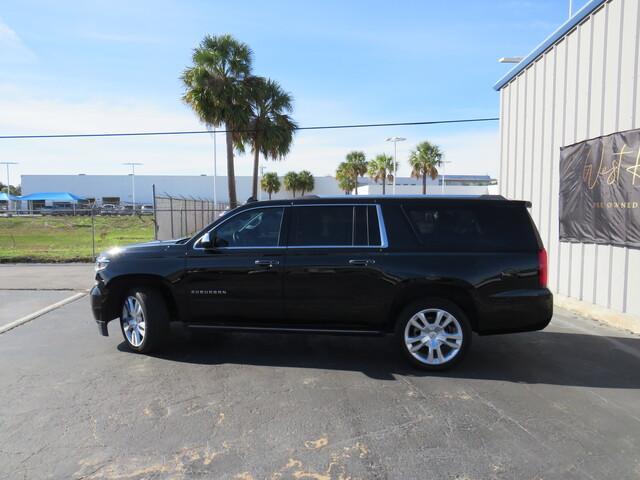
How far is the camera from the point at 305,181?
67.4m

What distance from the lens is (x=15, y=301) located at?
9086 millimetres

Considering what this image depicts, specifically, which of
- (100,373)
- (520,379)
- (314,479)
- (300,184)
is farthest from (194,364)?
(300,184)

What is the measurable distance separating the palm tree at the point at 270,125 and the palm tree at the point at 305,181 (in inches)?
1621

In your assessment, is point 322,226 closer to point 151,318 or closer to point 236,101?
point 151,318

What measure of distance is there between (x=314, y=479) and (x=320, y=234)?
2.78 meters

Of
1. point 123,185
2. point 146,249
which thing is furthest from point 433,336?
point 123,185

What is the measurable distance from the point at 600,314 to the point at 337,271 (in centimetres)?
480

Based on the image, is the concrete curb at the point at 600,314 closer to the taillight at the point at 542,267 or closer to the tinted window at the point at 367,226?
the taillight at the point at 542,267

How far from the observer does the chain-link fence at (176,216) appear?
781 inches

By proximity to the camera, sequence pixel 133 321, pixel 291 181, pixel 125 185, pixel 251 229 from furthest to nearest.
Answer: pixel 125 185
pixel 291 181
pixel 133 321
pixel 251 229

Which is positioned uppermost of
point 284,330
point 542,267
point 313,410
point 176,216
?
point 176,216

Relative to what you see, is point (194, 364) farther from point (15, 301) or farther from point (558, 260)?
point (558, 260)

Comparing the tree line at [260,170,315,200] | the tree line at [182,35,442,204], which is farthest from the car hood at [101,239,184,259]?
the tree line at [260,170,315,200]

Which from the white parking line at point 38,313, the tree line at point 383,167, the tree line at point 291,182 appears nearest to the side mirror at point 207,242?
the white parking line at point 38,313
